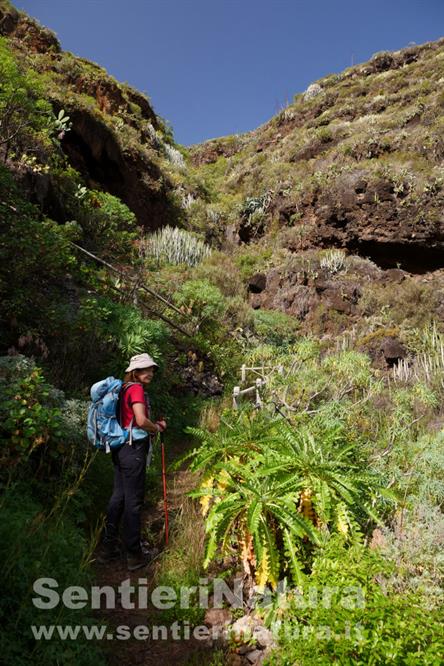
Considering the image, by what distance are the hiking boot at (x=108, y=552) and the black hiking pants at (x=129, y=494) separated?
0.04m

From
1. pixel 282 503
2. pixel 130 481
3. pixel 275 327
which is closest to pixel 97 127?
pixel 275 327

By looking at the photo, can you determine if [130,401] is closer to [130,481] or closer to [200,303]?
[130,481]

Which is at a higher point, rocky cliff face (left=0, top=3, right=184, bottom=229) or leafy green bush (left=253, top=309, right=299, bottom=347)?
rocky cliff face (left=0, top=3, right=184, bottom=229)

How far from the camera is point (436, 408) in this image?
296 inches

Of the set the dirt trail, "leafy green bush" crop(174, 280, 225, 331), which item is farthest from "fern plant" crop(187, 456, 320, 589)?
"leafy green bush" crop(174, 280, 225, 331)

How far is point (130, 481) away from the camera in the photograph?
348cm

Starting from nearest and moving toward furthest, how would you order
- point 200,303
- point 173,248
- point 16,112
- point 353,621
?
point 353,621
point 16,112
point 200,303
point 173,248

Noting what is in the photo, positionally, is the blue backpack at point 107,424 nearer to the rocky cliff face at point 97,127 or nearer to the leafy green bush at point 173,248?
the leafy green bush at point 173,248

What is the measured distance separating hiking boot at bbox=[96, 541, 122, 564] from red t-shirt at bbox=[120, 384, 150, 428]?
107cm

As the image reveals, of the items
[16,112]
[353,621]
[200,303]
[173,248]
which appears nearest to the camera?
[353,621]

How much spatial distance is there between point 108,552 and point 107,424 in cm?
114

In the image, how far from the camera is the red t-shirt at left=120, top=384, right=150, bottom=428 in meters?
3.55

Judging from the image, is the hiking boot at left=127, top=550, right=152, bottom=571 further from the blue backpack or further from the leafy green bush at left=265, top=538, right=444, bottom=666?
the leafy green bush at left=265, top=538, right=444, bottom=666

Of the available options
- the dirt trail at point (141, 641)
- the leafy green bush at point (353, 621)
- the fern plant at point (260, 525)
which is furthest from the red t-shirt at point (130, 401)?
the leafy green bush at point (353, 621)
